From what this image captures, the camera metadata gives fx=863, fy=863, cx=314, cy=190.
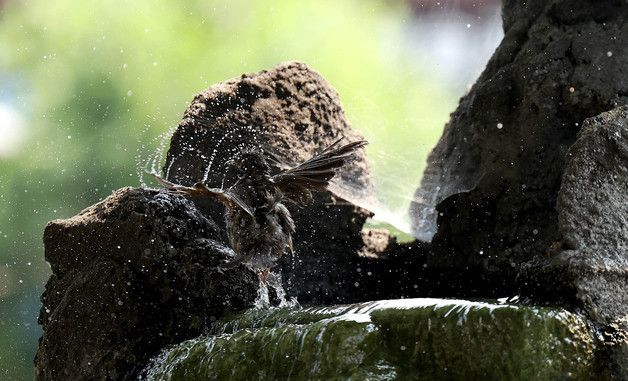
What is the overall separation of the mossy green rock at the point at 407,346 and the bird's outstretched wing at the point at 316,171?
0.90 metres

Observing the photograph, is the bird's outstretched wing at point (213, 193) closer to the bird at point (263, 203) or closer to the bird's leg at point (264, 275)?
the bird at point (263, 203)

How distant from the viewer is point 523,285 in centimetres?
366

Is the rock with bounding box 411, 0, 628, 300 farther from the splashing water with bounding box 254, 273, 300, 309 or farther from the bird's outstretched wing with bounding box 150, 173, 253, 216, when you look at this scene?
the bird's outstretched wing with bounding box 150, 173, 253, 216

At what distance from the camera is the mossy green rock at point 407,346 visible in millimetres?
3107

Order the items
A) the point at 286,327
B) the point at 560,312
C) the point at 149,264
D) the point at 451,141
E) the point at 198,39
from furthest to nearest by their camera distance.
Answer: the point at 198,39 → the point at 451,141 → the point at 149,264 → the point at 286,327 → the point at 560,312

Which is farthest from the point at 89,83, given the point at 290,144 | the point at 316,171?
the point at 316,171

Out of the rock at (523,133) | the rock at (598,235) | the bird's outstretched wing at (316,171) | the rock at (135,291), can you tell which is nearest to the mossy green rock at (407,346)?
the rock at (598,235)

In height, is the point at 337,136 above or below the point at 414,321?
above

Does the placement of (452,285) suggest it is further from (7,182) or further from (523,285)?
(7,182)

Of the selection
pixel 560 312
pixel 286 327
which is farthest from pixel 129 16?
pixel 560 312

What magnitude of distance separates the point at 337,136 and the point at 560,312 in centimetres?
330

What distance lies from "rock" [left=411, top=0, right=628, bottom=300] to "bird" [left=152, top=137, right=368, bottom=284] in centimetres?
119

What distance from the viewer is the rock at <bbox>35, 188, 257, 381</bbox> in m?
4.36

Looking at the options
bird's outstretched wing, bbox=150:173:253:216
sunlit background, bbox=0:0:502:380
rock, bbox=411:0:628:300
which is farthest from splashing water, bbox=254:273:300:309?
sunlit background, bbox=0:0:502:380
